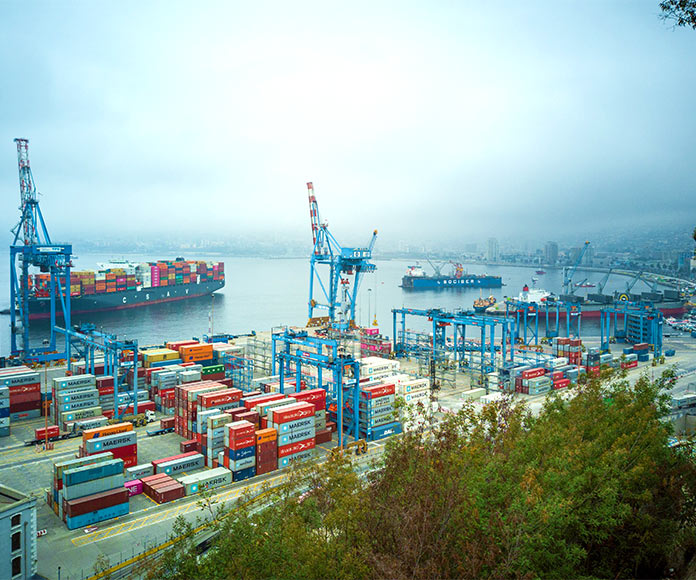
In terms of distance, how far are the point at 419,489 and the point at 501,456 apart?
6.26ft

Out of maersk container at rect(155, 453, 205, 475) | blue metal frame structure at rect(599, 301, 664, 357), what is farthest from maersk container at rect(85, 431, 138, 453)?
blue metal frame structure at rect(599, 301, 664, 357)

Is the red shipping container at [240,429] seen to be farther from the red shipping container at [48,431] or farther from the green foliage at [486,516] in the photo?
the red shipping container at [48,431]

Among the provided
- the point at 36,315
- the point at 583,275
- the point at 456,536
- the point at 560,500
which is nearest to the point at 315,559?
the point at 456,536

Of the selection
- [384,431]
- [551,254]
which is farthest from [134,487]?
[551,254]

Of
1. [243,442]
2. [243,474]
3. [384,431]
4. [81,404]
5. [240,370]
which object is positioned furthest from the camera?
[240,370]

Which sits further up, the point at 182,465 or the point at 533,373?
the point at 533,373

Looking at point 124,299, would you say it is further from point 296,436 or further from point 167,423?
point 296,436

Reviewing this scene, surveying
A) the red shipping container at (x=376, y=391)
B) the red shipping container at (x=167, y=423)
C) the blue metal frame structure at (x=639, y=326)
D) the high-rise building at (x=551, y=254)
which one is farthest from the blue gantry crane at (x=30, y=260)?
the high-rise building at (x=551, y=254)

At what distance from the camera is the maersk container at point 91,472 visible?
13.4 meters

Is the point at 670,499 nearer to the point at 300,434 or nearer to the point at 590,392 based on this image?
the point at 590,392

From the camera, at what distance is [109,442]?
16.3 metres

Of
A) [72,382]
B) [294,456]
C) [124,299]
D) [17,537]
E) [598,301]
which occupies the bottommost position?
[294,456]

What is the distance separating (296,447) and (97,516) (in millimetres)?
6116

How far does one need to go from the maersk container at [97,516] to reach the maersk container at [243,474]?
10.3 feet
